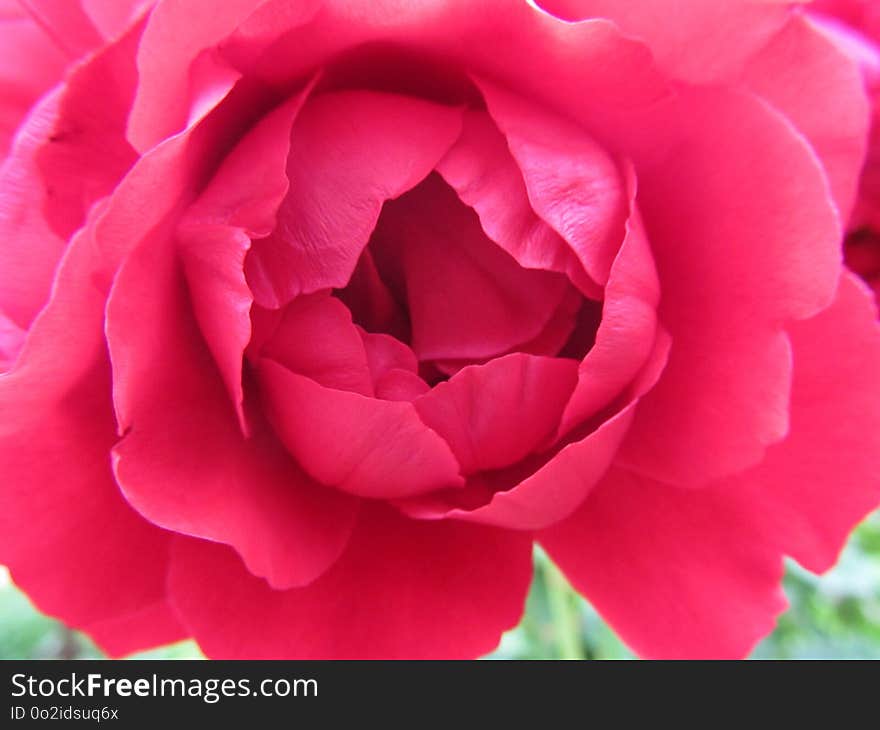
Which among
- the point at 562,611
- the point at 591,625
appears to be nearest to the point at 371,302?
the point at 562,611

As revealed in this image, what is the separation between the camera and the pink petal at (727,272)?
49 cm

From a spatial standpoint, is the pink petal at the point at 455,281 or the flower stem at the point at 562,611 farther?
the flower stem at the point at 562,611

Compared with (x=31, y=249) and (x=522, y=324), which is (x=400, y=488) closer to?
(x=522, y=324)

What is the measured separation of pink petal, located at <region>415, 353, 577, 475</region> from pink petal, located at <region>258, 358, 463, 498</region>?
0.04ft

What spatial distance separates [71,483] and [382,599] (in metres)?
0.18

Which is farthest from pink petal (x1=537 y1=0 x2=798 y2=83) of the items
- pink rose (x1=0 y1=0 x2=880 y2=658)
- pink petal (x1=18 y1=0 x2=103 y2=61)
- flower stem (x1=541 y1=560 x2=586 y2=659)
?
flower stem (x1=541 y1=560 x2=586 y2=659)

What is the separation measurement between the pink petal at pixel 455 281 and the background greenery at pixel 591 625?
0.41 metres

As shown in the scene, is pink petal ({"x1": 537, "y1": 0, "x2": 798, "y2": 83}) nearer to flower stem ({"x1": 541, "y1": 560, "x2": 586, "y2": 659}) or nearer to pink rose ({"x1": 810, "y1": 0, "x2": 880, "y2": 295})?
pink rose ({"x1": 810, "y1": 0, "x2": 880, "y2": 295})

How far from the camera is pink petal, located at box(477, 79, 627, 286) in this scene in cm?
50

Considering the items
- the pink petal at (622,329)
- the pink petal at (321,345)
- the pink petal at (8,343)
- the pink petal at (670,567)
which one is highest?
the pink petal at (8,343)

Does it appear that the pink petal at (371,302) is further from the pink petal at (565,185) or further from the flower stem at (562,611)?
the flower stem at (562,611)

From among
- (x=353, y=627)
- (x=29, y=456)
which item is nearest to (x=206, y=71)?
(x=29, y=456)

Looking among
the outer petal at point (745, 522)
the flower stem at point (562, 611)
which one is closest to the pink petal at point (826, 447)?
the outer petal at point (745, 522)

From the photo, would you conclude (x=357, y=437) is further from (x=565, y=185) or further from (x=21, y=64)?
→ (x=21, y=64)
